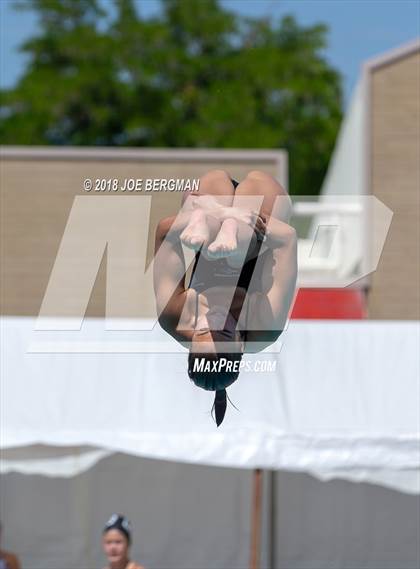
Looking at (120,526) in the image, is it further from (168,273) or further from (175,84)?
(175,84)

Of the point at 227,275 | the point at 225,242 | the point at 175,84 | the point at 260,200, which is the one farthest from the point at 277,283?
the point at 175,84

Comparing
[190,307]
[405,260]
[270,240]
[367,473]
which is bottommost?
[367,473]

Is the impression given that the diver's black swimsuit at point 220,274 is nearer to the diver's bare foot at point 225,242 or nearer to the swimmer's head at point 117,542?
the diver's bare foot at point 225,242

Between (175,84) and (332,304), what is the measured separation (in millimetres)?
14291

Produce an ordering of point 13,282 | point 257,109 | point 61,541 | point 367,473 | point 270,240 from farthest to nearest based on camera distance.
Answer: point 257,109 < point 13,282 < point 61,541 < point 367,473 < point 270,240

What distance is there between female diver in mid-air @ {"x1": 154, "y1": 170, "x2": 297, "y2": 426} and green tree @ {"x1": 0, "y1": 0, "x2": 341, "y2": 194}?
15.6 metres

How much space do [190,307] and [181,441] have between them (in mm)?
2258

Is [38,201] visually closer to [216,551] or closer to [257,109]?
[216,551]

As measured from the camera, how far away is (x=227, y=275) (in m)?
3.68

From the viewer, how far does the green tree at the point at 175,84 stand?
20.0 m

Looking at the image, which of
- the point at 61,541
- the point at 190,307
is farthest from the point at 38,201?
the point at 190,307

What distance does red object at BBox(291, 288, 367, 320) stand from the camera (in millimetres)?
7316

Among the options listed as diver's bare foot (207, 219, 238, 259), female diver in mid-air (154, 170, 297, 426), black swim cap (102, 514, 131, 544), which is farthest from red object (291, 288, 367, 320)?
diver's bare foot (207, 219, 238, 259)

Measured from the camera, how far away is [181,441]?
5.93 meters
